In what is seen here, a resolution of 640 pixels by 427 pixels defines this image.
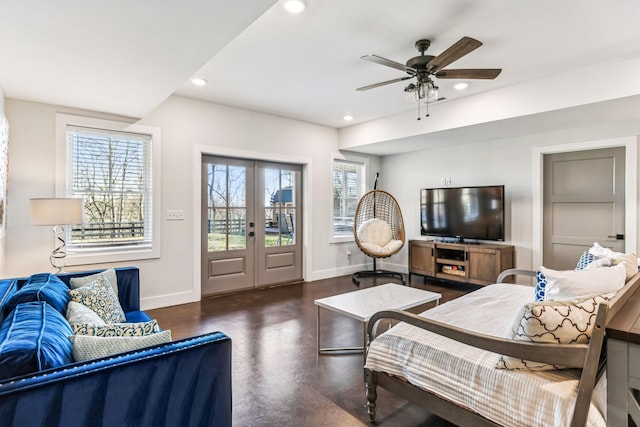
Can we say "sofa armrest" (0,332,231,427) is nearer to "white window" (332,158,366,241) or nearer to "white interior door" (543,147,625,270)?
"white window" (332,158,366,241)

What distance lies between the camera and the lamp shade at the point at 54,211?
2805mm

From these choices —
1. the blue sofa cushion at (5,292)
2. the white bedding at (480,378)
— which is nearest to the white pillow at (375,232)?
the white bedding at (480,378)

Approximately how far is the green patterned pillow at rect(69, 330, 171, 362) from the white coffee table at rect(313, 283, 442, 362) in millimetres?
1568

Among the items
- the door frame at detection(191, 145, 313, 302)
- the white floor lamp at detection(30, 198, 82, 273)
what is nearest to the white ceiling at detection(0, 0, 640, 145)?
the door frame at detection(191, 145, 313, 302)

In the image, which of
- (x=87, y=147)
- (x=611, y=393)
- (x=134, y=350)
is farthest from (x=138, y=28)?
(x=611, y=393)

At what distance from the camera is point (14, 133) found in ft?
11.0

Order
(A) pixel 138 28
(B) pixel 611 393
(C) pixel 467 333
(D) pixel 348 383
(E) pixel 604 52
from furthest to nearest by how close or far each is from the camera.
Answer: (E) pixel 604 52, (D) pixel 348 383, (A) pixel 138 28, (C) pixel 467 333, (B) pixel 611 393

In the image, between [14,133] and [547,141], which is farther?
[547,141]

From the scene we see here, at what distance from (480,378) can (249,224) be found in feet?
13.2

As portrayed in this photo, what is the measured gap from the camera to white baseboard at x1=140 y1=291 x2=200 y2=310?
407 cm

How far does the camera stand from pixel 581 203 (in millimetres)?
4469

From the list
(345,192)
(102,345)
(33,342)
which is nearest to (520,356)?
(102,345)

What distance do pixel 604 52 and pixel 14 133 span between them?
5.63m

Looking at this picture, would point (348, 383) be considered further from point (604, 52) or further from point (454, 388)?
point (604, 52)
